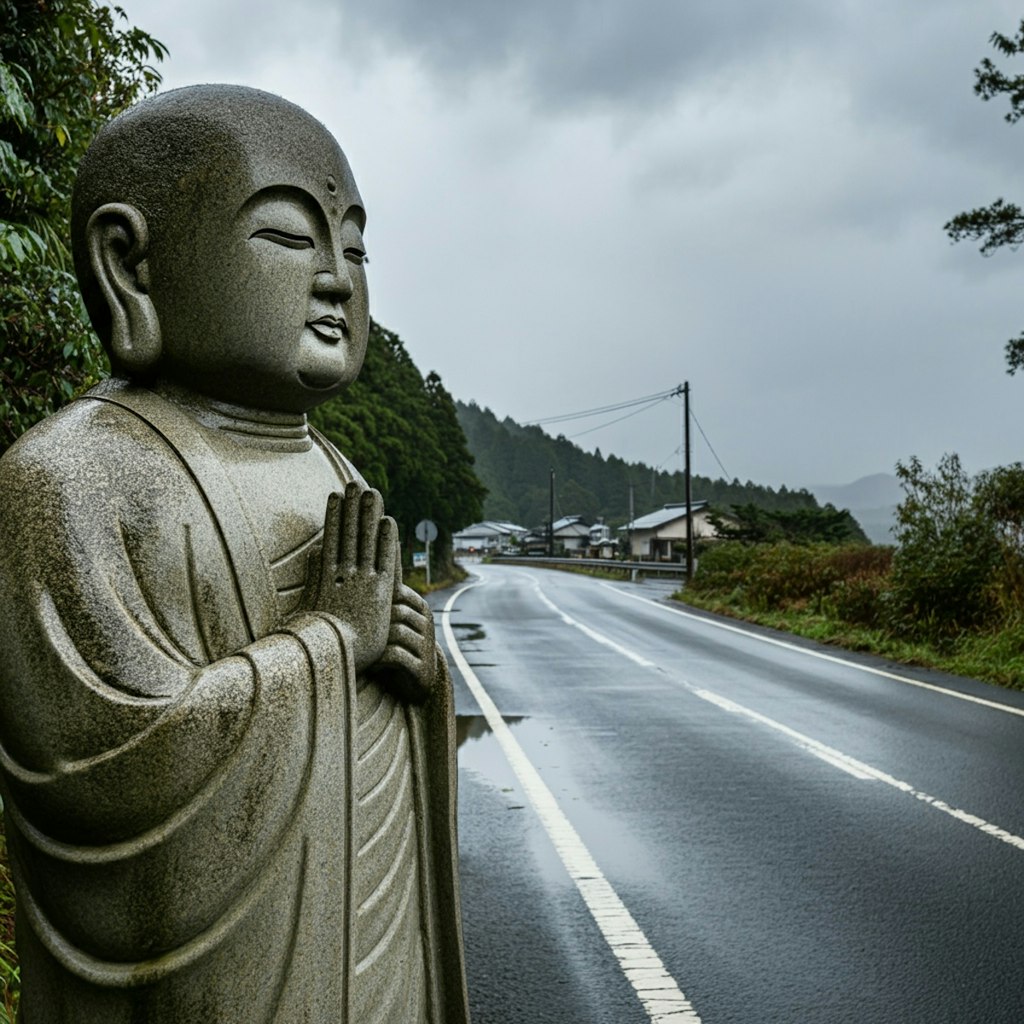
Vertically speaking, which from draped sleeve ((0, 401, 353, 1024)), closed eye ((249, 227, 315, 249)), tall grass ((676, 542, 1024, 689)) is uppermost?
closed eye ((249, 227, 315, 249))

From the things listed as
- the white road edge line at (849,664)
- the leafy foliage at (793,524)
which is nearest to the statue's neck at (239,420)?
the white road edge line at (849,664)

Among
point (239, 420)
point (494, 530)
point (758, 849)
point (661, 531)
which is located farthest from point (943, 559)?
point (494, 530)

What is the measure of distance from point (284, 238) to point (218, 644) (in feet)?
2.53

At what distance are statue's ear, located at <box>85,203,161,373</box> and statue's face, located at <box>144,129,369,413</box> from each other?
0.9 inches

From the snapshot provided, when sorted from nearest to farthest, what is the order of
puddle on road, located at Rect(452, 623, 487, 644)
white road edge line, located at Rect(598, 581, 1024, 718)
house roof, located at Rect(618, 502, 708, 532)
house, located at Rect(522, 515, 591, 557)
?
white road edge line, located at Rect(598, 581, 1024, 718) < puddle on road, located at Rect(452, 623, 487, 644) < house roof, located at Rect(618, 502, 708, 532) < house, located at Rect(522, 515, 591, 557)

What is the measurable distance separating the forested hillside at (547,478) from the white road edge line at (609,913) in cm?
10243

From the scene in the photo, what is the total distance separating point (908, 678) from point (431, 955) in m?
10.8

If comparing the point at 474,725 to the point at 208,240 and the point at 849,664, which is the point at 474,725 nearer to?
the point at 849,664

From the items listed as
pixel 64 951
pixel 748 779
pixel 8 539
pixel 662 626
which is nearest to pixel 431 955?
pixel 64 951

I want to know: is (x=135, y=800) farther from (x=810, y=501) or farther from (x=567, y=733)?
(x=810, y=501)

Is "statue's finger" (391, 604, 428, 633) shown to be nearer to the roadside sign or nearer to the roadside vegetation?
the roadside vegetation

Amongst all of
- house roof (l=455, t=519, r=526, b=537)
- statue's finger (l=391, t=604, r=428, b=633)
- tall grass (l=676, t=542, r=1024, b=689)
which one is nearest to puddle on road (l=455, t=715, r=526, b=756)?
tall grass (l=676, t=542, r=1024, b=689)

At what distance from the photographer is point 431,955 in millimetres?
2100

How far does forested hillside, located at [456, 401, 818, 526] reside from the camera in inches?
4530
